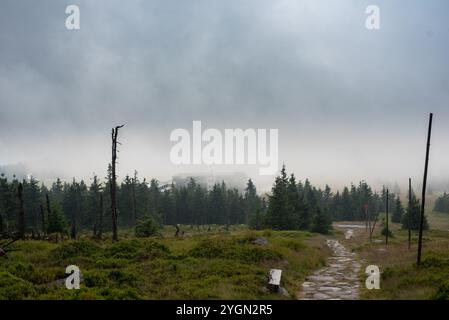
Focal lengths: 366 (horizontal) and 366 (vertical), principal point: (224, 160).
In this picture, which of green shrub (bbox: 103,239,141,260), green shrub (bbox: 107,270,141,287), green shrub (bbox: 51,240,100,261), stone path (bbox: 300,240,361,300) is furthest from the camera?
green shrub (bbox: 103,239,141,260)

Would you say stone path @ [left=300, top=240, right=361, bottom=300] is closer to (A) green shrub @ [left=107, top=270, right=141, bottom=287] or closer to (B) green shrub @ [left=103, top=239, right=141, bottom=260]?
(A) green shrub @ [left=107, top=270, right=141, bottom=287]

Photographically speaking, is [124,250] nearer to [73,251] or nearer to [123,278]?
[73,251]

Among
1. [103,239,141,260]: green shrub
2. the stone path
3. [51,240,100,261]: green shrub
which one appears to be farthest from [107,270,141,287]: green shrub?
the stone path

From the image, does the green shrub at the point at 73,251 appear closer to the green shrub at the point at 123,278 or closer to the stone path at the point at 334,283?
the green shrub at the point at 123,278

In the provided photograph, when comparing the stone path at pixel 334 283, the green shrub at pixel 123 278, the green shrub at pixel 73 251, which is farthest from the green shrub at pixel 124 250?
the stone path at pixel 334 283

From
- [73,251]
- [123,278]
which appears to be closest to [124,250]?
[73,251]

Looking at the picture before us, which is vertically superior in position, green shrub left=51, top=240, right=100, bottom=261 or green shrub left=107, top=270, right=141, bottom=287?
green shrub left=107, top=270, right=141, bottom=287

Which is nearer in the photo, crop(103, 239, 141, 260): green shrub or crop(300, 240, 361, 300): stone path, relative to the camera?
crop(300, 240, 361, 300): stone path

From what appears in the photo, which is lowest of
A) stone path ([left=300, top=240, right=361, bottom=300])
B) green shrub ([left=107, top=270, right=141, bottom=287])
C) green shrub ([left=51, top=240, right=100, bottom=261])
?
stone path ([left=300, top=240, right=361, bottom=300])

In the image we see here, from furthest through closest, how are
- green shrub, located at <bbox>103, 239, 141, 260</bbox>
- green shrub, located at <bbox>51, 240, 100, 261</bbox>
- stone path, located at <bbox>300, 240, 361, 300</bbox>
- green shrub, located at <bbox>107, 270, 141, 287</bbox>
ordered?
Result: green shrub, located at <bbox>103, 239, 141, 260</bbox>, green shrub, located at <bbox>51, 240, 100, 261</bbox>, green shrub, located at <bbox>107, 270, 141, 287</bbox>, stone path, located at <bbox>300, 240, 361, 300</bbox>

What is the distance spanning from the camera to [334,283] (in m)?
18.6

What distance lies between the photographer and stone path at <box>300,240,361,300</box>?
15297mm
